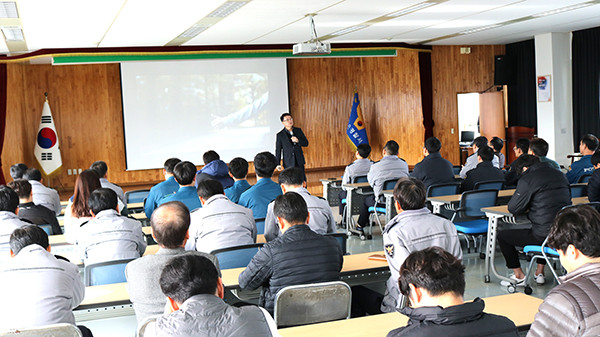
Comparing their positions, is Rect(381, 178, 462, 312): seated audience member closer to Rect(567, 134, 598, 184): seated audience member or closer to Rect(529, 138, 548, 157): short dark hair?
Rect(529, 138, 548, 157): short dark hair

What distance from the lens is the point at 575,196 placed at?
636 centimetres

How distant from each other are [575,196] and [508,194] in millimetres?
652

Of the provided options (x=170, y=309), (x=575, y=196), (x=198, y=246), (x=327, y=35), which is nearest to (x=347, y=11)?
(x=327, y=35)

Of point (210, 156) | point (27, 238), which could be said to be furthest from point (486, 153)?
point (27, 238)

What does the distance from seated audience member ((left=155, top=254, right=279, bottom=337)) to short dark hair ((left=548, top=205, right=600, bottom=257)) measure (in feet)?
3.88

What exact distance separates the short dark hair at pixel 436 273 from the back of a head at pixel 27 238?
198cm

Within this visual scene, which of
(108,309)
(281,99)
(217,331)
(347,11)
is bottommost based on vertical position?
(108,309)

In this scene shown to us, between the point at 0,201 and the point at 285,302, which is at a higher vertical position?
the point at 0,201

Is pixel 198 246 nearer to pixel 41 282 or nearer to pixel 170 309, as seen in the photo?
pixel 41 282

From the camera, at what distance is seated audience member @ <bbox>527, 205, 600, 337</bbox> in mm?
2104

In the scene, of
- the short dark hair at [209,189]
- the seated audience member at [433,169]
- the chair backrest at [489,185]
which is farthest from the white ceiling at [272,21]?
the short dark hair at [209,189]

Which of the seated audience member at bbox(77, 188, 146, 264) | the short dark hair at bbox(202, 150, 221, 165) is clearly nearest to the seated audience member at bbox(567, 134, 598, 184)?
the short dark hair at bbox(202, 150, 221, 165)

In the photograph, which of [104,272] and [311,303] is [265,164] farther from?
[311,303]

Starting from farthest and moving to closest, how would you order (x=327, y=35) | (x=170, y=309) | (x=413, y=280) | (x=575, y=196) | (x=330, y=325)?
(x=327, y=35)
(x=575, y=196)
(x=330, y=325)
(x=170, y=309)
(x=413, y=280)
